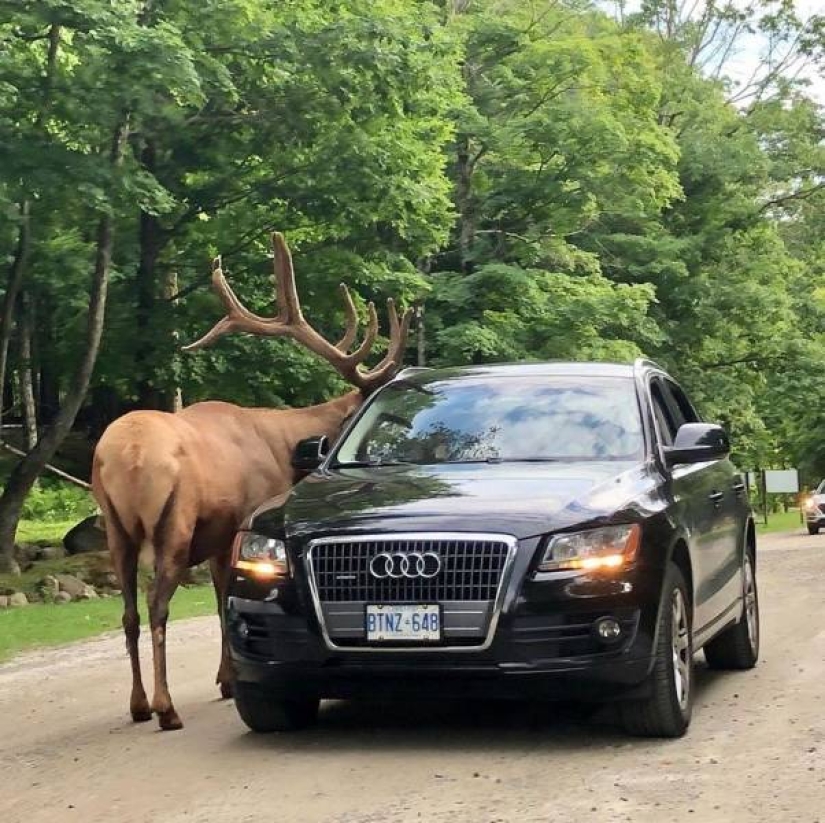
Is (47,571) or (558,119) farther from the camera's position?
(558,119)

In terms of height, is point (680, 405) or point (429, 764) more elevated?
point (680, 405)

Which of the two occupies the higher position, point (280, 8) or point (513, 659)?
point (280, 8)

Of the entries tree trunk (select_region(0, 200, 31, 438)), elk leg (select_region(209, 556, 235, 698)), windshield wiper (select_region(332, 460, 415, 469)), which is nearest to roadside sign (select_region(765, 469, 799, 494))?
tree trunk (select_region(0, 200, 31, 438))

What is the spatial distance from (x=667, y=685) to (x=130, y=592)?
3.04 metres

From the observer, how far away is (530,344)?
28.1 m

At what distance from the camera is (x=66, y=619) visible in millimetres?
16656

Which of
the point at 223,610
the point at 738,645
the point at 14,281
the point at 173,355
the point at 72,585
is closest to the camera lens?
the point at 223,610

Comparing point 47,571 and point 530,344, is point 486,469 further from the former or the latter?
point 530,344

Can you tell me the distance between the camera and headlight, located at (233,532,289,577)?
714cm

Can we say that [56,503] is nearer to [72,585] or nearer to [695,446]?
[72,585]

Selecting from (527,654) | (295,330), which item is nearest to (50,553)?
(295,330)

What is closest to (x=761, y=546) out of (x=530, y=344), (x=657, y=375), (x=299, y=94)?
(x=530, y=344)

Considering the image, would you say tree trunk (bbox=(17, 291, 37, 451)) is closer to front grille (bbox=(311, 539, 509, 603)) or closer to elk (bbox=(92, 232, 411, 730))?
elk (bbox=(92, 232, 411, 730))

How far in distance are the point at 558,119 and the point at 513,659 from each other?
23.0 m
